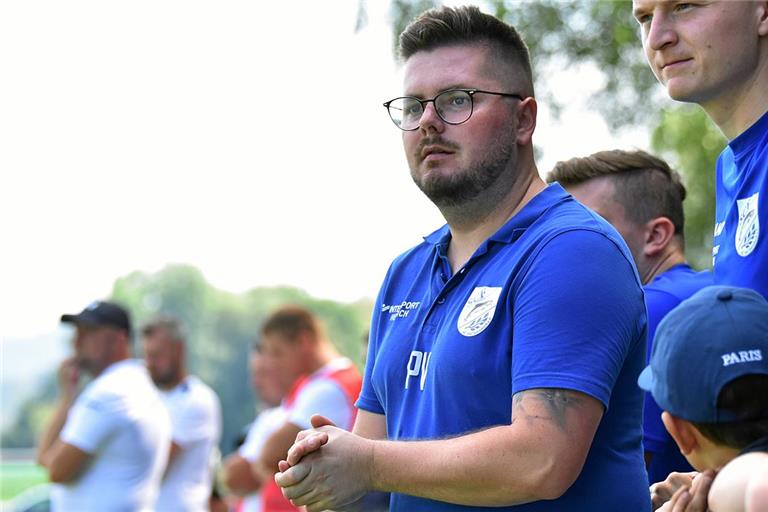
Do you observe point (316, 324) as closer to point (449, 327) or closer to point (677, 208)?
point (677, 208)

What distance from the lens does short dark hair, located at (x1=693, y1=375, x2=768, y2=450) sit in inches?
85.0

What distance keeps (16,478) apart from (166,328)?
27.5 feet

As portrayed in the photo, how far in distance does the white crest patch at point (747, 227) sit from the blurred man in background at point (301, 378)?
154 inches

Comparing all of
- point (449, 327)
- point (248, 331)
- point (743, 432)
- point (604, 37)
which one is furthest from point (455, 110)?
point (248, 331)

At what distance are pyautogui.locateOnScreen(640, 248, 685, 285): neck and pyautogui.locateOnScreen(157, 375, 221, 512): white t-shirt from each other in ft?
18.2

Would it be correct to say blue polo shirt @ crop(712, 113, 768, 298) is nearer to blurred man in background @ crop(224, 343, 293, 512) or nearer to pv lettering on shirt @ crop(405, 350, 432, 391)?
pv lettering on shirt @ crop(405, 350, 432, 391)

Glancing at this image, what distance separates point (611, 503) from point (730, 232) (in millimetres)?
795

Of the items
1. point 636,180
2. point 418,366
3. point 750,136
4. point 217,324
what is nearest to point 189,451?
point 636,180

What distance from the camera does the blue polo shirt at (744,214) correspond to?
2.69 meters

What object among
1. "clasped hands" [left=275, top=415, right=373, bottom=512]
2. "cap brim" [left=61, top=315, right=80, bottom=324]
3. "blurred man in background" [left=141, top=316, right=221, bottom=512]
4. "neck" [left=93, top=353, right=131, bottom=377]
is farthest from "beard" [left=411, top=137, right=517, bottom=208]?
"blurred man in background" [left=141, top=316, right=221, bottom=512]

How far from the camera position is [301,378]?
7.15 meters

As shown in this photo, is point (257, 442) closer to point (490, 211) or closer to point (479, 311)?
point (490, 211)

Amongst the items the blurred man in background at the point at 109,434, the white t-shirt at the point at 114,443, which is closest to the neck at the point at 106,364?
the blurred man in background at the point at 109,434

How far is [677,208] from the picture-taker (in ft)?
12.9
